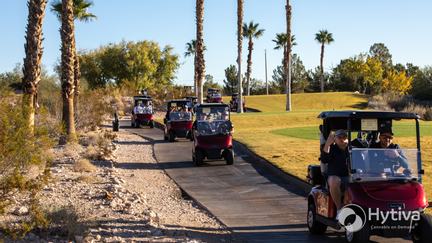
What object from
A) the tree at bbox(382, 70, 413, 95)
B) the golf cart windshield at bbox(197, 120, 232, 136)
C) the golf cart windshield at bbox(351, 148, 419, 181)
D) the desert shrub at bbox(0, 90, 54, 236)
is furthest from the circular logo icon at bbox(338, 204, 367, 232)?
the tree at bbox(382, 70, 413, 95)

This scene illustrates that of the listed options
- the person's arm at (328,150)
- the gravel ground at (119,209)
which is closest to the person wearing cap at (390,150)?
the person's arm at (328,150)

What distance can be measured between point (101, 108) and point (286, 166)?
71.2ft

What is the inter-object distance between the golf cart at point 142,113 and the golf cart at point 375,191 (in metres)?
34.7

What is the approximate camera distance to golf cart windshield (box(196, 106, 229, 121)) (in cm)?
2497

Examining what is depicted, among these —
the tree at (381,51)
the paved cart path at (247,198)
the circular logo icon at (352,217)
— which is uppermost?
the tree at (381,51)

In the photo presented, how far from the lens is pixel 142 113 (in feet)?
148

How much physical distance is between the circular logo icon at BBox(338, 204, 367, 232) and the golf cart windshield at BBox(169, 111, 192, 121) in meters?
23.8

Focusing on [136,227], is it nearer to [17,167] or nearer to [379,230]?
[17,167]

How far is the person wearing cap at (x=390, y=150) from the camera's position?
31.7 ft

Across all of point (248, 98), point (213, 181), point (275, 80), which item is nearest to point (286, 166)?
point (213, 181)

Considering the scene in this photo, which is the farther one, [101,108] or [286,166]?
[101,108]

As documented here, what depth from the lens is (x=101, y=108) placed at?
39781 mm

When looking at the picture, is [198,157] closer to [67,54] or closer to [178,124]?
[67,54]

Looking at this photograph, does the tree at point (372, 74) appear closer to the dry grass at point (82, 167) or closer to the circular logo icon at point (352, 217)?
the dry grass at point (82, 167)
